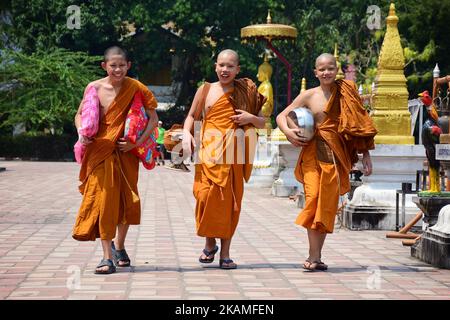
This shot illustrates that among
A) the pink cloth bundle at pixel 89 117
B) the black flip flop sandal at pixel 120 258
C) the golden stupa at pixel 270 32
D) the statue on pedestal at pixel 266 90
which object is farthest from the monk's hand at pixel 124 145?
the golden stupa at pixel 270 32

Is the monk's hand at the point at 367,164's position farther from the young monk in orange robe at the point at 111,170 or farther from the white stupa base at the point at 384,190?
the white stupa base at the point at 384,190

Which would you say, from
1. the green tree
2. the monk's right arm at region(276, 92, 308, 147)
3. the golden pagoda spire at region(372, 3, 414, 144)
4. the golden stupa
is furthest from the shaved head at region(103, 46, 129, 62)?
the green tree

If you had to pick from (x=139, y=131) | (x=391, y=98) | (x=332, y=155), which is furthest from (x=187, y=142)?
(x=391, y=98)

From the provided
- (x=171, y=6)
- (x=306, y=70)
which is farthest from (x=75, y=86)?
(x=306, y=70)

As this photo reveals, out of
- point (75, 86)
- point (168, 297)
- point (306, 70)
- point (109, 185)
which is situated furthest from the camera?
point (306, 70)

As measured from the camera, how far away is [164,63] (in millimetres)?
42531

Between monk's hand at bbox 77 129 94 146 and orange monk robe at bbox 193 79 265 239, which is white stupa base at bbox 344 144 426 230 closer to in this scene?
orange monk robe at bbox 193 79 265 239

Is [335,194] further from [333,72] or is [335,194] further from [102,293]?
[102,293]

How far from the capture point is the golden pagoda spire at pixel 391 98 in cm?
1157

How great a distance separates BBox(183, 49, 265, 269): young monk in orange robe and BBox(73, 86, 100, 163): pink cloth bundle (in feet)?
2.67

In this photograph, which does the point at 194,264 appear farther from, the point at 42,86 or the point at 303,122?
the point at 42,86

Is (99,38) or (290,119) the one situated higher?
(99,38)

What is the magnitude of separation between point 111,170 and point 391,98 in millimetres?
5507

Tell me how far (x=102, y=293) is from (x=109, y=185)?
1354 mm
